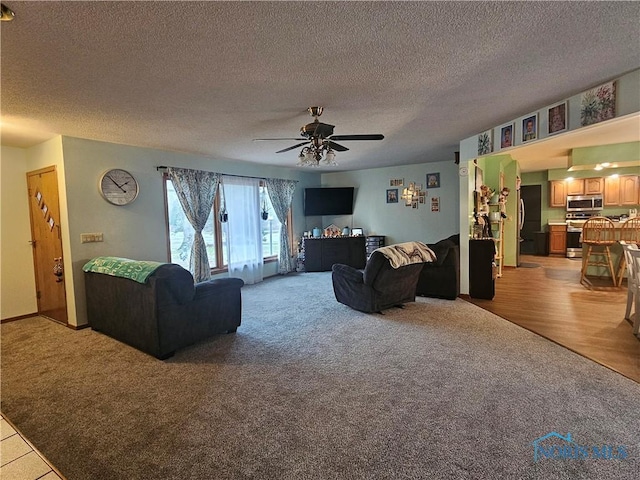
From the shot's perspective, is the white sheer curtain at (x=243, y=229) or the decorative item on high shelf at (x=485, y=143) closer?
the decorative item on high shelf at (x=485, y=143)

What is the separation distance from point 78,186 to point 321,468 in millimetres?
4273

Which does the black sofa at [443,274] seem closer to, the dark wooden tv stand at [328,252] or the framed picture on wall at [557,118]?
the framed picture on wall at [557,118]

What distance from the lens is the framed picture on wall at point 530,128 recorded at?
358 centimetres

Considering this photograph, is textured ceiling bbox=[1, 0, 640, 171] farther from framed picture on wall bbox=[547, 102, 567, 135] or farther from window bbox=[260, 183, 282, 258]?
window bbox=[260, 183, 282, 258]

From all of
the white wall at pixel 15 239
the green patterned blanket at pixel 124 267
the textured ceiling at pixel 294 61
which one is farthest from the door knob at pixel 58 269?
the textured ceiling at pixel 294 61

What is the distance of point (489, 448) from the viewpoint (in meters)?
1.88

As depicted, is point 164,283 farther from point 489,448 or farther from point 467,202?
point 467,202

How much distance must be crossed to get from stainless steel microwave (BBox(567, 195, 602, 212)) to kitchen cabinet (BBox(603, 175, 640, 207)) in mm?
154

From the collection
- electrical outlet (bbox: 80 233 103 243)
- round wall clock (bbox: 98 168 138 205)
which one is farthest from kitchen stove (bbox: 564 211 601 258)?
electrical outlet (bbox: 80 233 103 243)

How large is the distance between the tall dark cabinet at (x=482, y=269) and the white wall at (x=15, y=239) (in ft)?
21.4

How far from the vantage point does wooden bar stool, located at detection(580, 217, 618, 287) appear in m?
5.71

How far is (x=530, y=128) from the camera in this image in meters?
3.66

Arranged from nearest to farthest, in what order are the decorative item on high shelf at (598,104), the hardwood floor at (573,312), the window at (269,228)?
the decorative item on high shelf at (598,104)
the hardwood floor at (573,312)
the window at (269,228)

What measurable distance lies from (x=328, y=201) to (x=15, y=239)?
5677 millimetres
